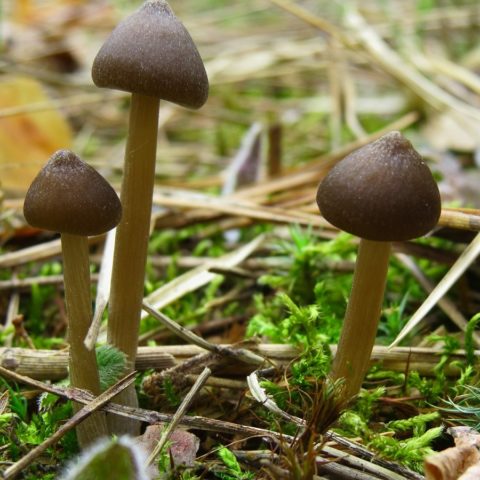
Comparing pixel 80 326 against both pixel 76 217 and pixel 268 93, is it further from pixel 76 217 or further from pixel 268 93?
pixel 268 93

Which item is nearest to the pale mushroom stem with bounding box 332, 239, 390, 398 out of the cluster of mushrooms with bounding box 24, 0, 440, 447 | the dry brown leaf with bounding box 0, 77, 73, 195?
the cluster of mushrooms with bounding box 24, 0, 440, 447

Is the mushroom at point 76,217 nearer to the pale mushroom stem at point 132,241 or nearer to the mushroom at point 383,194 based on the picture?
the pale mushroom stem at point 132,241

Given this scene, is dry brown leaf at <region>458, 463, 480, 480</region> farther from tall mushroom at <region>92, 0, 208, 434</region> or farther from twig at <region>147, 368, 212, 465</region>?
tall mushroom at <region>92, 0, 208, 434</region>

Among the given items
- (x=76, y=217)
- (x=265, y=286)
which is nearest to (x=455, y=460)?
(x=76, y=217)

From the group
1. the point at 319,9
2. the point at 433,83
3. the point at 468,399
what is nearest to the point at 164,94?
the point at 468,399

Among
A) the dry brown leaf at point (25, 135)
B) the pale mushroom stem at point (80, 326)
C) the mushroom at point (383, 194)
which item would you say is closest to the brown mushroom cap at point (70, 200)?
the pale mushroom stem at point (80, 326)

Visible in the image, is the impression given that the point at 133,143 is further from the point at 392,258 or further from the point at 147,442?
the point at 392,258
